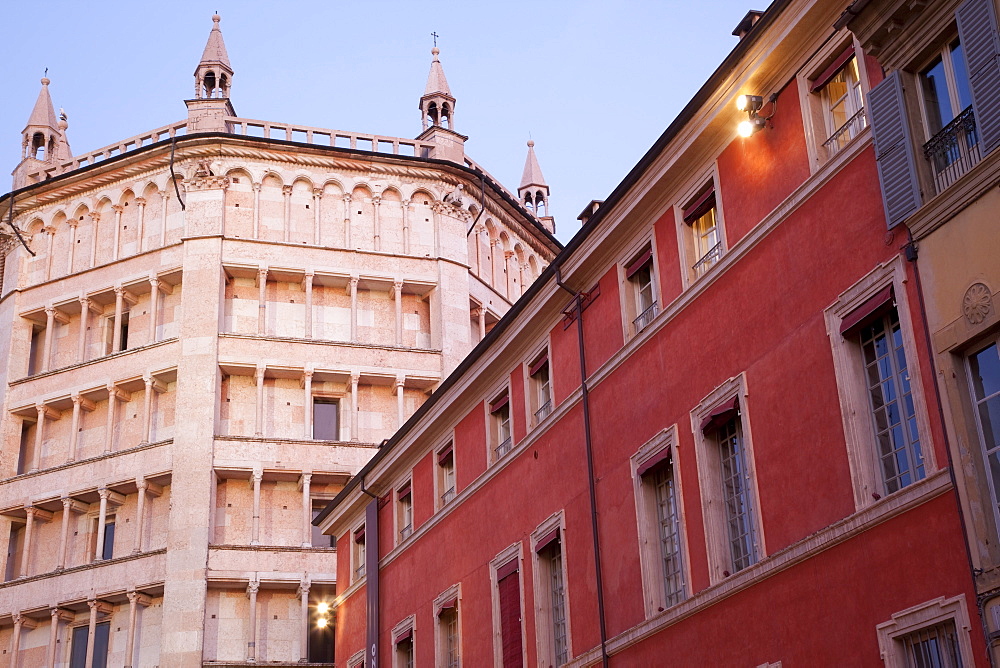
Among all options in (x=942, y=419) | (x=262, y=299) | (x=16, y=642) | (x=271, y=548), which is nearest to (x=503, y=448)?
(x=942, y=419)

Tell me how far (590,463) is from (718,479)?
15.2ft

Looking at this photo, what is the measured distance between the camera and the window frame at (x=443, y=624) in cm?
3269

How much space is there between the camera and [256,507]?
1881 inches

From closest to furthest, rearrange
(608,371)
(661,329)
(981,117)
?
(981,117), (661,329), (608,371)

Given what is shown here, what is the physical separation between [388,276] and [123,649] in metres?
16.9

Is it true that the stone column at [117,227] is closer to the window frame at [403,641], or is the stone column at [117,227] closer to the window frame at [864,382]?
the window frame at [403,641]

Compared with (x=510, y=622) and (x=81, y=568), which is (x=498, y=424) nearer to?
(x=510, y=622)

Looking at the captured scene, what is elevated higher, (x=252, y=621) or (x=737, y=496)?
(x=252, y=621)

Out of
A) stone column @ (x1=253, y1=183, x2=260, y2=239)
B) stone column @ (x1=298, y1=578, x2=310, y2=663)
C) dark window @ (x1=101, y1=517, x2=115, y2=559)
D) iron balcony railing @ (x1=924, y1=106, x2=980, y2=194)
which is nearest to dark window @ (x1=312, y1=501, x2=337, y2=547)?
stone column @ (x1=298, y1=578, x2=310, y2=663)

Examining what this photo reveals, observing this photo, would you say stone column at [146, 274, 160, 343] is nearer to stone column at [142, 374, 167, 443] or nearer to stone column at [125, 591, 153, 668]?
stone column at [142, 374, 167, 443]

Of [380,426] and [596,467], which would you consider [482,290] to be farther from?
[596,467]

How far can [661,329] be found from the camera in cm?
2469

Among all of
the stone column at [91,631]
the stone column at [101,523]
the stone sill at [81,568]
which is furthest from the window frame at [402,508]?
the stone column at [101,523]

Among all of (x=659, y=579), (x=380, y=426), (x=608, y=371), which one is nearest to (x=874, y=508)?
(x=659, y=579)
